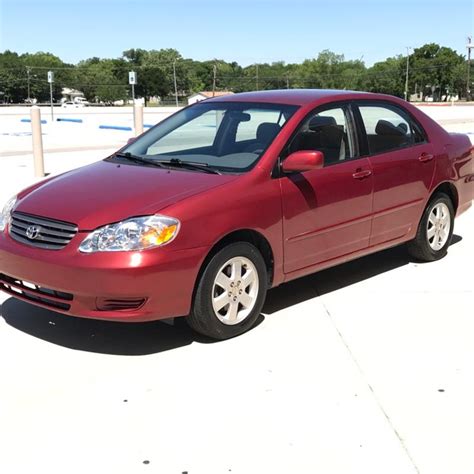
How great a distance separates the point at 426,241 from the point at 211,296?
2.74 meters

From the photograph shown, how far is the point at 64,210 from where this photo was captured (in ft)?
13.4

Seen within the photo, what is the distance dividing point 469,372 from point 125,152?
315cm

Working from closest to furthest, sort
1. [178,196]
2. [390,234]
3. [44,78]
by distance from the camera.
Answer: [178,196], [390,234], [44,78]

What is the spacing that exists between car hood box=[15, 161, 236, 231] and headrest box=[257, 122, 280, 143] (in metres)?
0.53

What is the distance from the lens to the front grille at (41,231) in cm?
396

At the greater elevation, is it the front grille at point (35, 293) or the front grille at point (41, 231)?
the front grille at point (41, 231)

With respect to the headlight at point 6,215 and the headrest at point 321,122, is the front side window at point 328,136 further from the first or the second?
the headlight at point 6,215

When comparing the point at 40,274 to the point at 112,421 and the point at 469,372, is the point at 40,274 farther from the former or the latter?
the point at 469,372

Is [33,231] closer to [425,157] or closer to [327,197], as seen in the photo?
[327,197]

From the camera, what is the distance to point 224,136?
5285mm

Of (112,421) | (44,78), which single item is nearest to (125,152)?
(112,421)

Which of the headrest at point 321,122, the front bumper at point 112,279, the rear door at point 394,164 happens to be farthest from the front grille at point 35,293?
the rear door at point 394,164

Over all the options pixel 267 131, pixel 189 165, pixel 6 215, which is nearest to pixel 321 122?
pixel 267 131

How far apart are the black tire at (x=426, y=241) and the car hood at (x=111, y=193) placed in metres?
2.38
